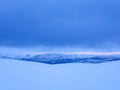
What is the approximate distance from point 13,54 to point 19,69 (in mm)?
79

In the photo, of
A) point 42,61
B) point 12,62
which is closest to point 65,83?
point 42,61

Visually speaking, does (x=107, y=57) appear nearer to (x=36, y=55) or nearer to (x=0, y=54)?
(x=36, y=55)

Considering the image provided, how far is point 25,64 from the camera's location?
1.19 metres

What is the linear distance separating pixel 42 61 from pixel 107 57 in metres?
0.30

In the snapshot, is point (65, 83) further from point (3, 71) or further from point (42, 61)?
point (3, 71)

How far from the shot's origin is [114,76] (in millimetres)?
1165

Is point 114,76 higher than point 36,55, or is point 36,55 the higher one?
point 36,55

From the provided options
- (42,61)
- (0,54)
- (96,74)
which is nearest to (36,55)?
(42,61)

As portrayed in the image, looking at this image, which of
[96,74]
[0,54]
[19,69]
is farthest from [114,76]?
[0,54]

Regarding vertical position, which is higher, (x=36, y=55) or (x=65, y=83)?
(x=36, y=55)

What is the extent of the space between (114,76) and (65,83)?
229 millimetres

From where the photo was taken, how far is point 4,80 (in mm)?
1156

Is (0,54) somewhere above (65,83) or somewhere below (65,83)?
above

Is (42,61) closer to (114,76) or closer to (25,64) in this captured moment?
(25,64)
